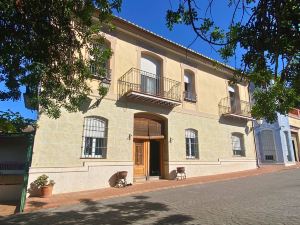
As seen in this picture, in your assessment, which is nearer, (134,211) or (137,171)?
(134,211)

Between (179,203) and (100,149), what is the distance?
15.9 feet

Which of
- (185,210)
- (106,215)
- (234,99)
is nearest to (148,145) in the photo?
(185,210)

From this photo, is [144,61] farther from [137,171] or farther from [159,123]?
[137,171]

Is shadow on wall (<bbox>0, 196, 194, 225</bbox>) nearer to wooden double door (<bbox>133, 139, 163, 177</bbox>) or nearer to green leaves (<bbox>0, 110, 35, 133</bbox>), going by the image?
green leaves (<bbox>0, 110, 35, 133</bbox>)

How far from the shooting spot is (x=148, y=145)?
14453 millimetres

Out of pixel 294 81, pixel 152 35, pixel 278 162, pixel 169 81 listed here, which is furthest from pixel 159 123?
pixel 278 162

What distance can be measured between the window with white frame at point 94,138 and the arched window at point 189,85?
6105mm

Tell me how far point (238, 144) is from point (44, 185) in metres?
13.3

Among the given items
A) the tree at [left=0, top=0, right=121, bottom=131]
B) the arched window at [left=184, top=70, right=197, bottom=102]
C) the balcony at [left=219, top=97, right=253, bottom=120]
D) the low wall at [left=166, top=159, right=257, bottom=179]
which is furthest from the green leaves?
the balcony at [left=219, top=97, right=253, bottom=120]

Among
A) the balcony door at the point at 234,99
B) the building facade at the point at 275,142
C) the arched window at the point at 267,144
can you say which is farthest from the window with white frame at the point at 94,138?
the arched window at the point at 267,144

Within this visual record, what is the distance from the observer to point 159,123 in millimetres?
15008

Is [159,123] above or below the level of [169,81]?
below

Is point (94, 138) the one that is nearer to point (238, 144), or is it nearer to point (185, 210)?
point (185, 210)

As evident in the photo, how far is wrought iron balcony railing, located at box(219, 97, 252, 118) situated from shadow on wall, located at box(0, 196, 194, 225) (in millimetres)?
10834
